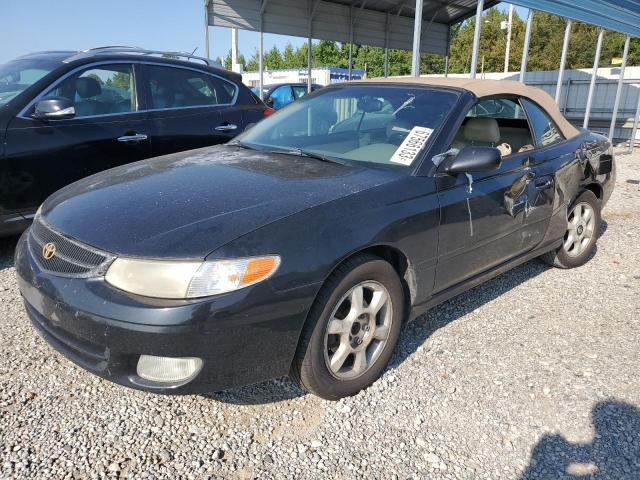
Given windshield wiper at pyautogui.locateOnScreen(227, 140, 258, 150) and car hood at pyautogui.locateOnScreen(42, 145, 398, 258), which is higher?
windshield wiper at pyautogui.locateOnScreen(227, 140, 258, 150)

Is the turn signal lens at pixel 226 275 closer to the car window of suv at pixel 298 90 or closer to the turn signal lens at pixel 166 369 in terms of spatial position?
the turn signal lens at pixel 166 369

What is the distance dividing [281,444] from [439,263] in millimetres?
1278

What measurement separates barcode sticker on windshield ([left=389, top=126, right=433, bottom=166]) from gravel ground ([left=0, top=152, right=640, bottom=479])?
111 centimetres

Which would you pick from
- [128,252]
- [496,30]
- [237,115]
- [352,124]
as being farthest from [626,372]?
[496,30]

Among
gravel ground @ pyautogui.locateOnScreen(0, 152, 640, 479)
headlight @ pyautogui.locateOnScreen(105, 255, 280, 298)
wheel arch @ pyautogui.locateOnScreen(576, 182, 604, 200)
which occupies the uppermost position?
headlight @ pyautogui.locateOnScreen(105, 255, 280, 298)

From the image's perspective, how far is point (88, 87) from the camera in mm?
4430

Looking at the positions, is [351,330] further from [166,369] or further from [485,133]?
[485,133]

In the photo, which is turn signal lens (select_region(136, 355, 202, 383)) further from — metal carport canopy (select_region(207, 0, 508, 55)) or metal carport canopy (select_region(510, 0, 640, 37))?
metal carport canopy (select_region(207, 0, 508, 55))

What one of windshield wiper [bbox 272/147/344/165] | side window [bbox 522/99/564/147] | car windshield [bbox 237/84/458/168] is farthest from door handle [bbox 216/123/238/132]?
side window [bbox 522/99/564/147]

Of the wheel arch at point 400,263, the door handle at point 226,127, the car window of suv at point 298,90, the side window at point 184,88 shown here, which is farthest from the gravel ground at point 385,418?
the car window of suv at point 298,90

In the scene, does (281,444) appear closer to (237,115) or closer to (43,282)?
(43,282)

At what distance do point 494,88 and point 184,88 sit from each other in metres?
2.90

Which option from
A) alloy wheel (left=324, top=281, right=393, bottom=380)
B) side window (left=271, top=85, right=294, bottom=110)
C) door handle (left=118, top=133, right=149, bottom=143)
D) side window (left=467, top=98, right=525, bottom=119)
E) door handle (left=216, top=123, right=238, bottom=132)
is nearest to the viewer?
alloy wheel (left=324, top=281, right=393, bottom=380)

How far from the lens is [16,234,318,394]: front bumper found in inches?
78.5
